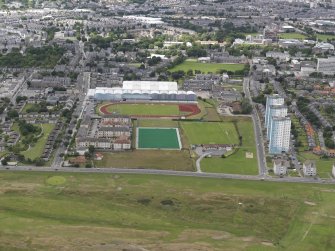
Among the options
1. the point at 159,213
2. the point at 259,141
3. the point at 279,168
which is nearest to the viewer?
the point at 159,213

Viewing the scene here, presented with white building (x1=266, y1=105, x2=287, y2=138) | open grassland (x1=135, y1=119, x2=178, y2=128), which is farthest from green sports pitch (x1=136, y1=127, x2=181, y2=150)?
white building (x1=266, y1=105, x2=287, y2=138)

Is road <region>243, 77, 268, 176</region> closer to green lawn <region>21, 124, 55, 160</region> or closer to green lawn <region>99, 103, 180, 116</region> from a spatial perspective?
green lawn <region>99, 103, 180, 116</region>

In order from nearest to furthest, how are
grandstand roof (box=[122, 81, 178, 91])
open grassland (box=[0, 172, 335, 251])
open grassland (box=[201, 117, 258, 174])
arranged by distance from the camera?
open grassland (box=[0, 172, 335, 251])
open grassland (box=[201, 117, 258, 174])
grandstand roof (box=[122, 81, 178, 91])

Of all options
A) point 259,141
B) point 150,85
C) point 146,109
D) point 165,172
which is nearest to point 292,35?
point 150,85

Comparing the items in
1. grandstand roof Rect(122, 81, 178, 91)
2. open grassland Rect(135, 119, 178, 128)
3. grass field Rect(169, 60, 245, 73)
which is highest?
grandstand roof Rect(122, 81, 178, 91)

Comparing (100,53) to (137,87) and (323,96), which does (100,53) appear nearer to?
(137,87)

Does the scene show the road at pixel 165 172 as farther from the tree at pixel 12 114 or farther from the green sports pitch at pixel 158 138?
the tree at pixel 12 114

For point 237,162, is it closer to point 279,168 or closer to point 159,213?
point 279,168
